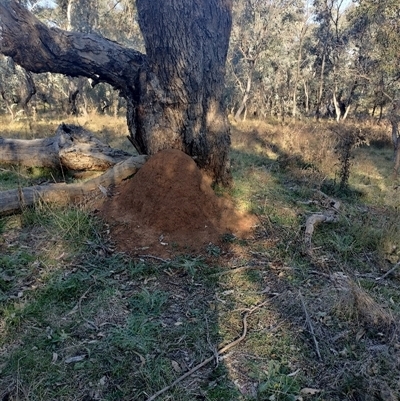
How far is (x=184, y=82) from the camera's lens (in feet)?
14.3

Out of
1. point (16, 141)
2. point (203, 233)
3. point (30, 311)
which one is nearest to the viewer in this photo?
point (30, 311)

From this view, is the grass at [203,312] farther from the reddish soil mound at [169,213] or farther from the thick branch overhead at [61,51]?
the thick branch overhead at [61,51]

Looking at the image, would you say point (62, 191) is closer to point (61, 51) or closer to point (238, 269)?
point (61, 51)

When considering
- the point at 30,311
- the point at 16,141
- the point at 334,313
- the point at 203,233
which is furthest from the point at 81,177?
the point at 334,313

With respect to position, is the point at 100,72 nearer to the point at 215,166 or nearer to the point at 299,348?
the point at 215,166

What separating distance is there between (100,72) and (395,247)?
438 cm

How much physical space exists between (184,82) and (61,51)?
1.61 m

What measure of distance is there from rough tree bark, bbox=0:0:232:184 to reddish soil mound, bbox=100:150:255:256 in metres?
0.55

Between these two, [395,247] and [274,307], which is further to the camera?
[395,247]

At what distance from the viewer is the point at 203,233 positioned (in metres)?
3.96

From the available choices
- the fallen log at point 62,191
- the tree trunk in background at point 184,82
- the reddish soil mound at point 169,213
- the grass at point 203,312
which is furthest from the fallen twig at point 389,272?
the fallen log at point 62,191

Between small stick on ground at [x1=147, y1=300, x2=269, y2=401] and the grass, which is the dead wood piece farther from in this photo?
small stick on ground at [x1=147, y1=300, x2=269, y2=401]

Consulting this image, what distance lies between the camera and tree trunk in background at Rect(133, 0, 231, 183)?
420cm

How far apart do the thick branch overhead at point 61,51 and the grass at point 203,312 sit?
1.87 metres
